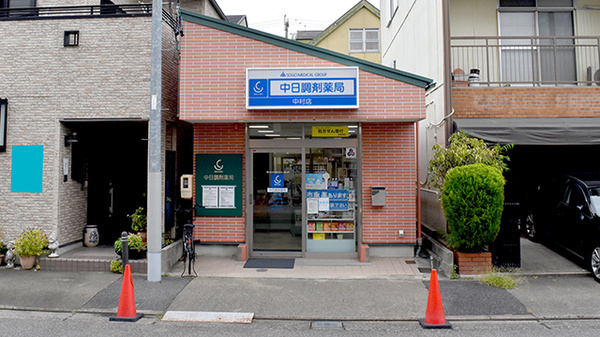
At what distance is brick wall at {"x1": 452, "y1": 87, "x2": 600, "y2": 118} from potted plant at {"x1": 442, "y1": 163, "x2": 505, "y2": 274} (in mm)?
2590

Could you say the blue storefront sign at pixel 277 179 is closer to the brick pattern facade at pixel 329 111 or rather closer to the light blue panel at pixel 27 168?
the brick pattern facade at pixel 329 111

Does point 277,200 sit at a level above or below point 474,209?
above

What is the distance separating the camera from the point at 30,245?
25.1ft

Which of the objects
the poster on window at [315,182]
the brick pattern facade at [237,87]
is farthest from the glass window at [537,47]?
the poster on window at [315,182]

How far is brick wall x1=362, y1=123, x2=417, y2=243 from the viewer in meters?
8.75

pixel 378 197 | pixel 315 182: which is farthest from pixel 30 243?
pixel 378 197

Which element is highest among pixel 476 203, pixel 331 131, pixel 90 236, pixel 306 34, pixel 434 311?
pixel 306 34

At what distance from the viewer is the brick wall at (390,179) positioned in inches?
344

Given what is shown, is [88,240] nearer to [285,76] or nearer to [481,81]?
[285,76]

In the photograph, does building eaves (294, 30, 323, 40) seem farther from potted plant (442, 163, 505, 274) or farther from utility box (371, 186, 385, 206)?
potted plant (442, 163, 505, 274)

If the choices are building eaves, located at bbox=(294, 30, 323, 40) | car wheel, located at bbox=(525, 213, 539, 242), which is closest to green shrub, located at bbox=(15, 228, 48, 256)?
car wheel, located at bbox=(525, 213, 539, 242)

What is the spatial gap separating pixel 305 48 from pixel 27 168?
644 cm

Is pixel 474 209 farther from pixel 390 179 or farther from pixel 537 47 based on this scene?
pixel 537 47

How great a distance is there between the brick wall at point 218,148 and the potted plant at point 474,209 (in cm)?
453
